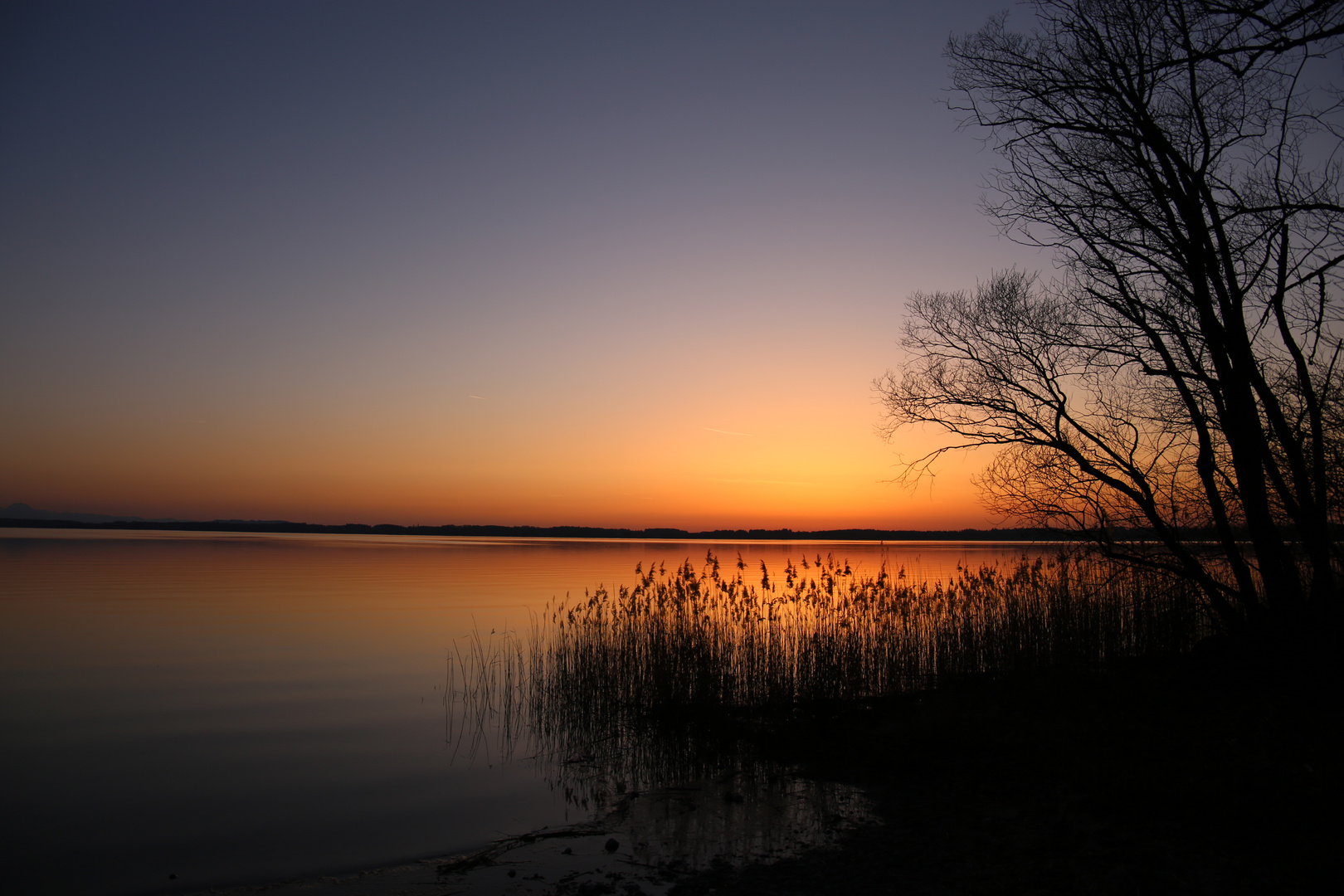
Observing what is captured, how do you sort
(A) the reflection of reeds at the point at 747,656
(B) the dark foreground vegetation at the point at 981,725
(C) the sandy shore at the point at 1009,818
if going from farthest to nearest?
(A) the reflection of reeds at the point at 747,656 < (B) the dark foreground vegetation at the point at 981,725 < (C) the sandy shore at the point at 1009,818

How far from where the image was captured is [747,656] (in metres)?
10.8

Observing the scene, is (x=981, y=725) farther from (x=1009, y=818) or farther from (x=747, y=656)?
(x=747, y=656)

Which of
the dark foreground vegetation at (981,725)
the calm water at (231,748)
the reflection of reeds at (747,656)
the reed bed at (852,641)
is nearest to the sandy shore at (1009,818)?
the dark foreground vegetation at (981,725)

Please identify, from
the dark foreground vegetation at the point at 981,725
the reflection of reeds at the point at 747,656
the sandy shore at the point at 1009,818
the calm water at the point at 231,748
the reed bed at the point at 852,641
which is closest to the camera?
the sandy shore at the point at 1009,818

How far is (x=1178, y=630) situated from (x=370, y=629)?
16585mm

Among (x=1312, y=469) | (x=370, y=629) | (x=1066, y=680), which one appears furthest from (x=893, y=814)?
(x=370, y=629)

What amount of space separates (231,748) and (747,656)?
677 centimetres

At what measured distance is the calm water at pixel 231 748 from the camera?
6.29 meters

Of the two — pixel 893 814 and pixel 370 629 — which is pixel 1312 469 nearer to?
pixel 893 814

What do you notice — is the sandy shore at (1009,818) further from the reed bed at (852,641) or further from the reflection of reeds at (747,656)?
the reed bed at (852,641)

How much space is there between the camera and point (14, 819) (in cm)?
670

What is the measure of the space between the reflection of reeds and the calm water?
115 cm

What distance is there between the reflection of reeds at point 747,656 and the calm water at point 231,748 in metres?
1.15

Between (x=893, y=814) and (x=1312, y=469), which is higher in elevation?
(x=1312, y=469)
